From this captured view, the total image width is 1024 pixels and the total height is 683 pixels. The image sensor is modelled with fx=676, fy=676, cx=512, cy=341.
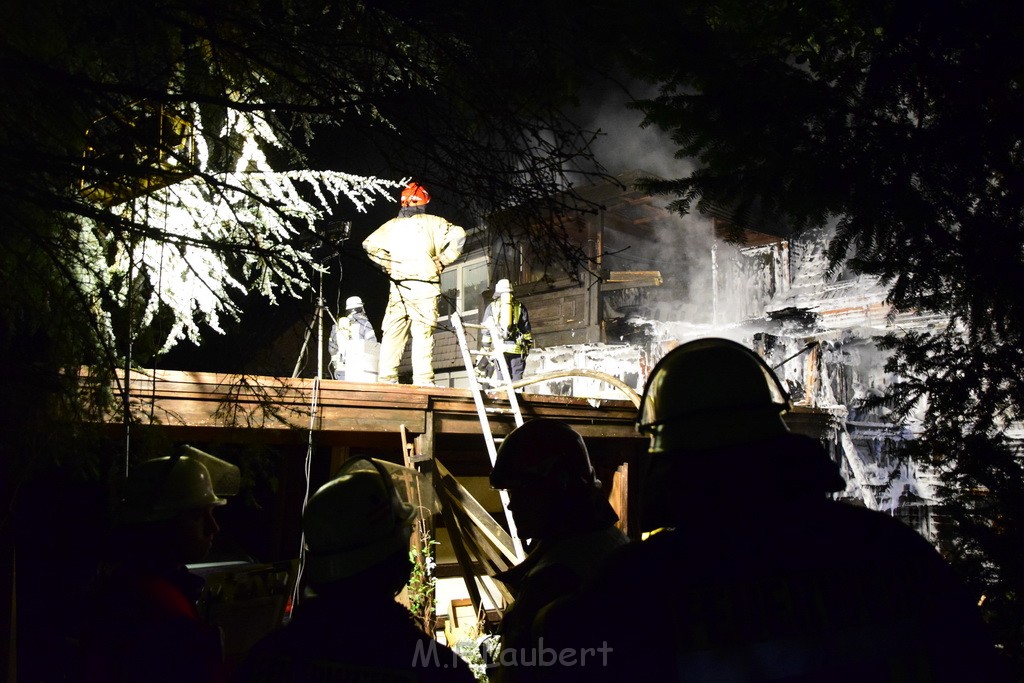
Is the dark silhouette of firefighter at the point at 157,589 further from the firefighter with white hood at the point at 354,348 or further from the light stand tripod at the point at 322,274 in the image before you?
the firefighter with white hood at the point at 354,348

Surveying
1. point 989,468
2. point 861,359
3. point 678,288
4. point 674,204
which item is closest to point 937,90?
point 674,204

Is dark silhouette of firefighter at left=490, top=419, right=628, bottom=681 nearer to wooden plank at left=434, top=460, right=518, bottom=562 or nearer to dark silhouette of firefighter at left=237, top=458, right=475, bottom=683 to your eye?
dark silhouette of firefighter at left=237, top=458, right=475, bottom=683

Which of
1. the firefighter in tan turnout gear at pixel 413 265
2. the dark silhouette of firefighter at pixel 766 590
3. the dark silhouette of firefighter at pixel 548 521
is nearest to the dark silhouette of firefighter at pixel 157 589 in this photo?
the dark silhouette of firefighter at pixel 548 521

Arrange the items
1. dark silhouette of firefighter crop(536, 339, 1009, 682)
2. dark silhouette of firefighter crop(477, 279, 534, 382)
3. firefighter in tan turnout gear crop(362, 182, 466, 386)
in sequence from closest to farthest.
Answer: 1. dark silhouette of firefighter crop(536, 339, 1009, 682)
2. firefighter in tan turnout gear crop(362, 182, 466, 386)
3. dark silhouette of firefighter crop(477, 279, 534, 382)

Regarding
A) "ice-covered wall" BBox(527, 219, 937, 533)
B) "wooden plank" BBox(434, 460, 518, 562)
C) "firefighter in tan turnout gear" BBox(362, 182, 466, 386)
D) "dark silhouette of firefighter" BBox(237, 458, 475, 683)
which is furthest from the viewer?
"ice-covered wall" BBox(527, 219, 937, 533)

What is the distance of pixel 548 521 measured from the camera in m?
2.54

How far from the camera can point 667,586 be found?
1.37 meters

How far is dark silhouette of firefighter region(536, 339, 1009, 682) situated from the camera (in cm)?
134

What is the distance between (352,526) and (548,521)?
2.80 ft

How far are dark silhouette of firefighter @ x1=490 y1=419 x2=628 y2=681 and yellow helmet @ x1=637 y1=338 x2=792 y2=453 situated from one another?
667mm

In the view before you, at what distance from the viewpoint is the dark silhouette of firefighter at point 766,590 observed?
1.34 meters

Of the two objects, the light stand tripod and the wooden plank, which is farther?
the wooden plank

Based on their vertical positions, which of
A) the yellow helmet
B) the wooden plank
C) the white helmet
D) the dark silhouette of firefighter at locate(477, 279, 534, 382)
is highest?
the dark silhouette of firefighter at locate(477, 279, 534, 382)

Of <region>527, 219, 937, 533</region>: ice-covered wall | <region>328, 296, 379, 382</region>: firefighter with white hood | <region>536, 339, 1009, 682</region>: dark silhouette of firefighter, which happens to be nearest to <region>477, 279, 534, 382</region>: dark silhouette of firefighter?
<region>328, 296, 379, 382</region>: firefighter with white hood
